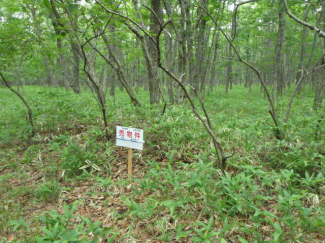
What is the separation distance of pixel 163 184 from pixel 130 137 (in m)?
0.81

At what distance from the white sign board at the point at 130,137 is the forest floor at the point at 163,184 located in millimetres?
431

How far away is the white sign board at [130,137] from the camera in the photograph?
3.01 meters

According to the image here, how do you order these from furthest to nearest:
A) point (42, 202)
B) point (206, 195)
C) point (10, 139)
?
point (10, 139) → point (42, 202) → point (206, 195)

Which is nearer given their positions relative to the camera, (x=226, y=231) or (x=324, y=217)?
(x=324, y=217)

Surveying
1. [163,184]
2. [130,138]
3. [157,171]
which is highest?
[130,138]

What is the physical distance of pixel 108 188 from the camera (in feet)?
9.97

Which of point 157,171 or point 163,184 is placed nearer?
→ point 163,184

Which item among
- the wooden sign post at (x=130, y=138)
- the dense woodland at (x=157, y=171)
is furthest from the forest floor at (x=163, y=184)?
the wooden sign post at (x=130, y=138)

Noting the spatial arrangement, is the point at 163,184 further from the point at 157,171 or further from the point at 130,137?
the point at 130,137

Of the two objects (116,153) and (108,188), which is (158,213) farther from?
(116,153)

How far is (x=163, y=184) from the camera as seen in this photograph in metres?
2.95

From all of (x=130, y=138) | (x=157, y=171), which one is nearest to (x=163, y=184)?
(x=157, y=171)

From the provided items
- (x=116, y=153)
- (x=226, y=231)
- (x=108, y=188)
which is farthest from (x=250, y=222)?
(x=116, y=153)

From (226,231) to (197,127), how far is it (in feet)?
7.26
